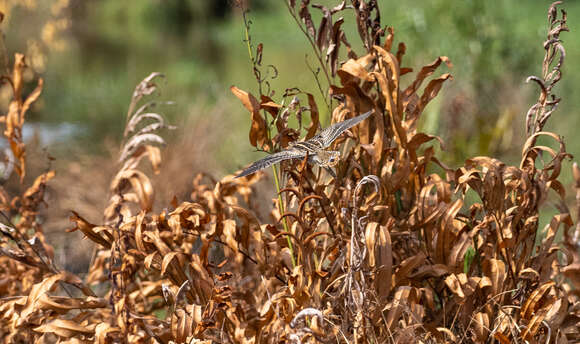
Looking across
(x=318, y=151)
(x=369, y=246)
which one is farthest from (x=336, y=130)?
(x=369, y=246)

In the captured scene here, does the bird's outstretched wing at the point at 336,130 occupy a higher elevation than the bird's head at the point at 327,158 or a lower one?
higher

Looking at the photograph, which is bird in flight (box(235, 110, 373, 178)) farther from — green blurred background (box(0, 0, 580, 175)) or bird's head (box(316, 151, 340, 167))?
green blurred background (box(0, 0, 580, 175))

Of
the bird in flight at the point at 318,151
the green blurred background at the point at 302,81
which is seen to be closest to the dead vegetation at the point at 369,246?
the bird in flight at the point at 318,151

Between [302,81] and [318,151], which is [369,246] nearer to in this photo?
[318,151]

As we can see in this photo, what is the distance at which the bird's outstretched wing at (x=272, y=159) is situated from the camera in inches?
40.9

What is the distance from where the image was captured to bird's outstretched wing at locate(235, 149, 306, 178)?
104 cm

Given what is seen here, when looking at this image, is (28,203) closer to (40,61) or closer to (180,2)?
(40,61)

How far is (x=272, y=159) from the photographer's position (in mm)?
1096

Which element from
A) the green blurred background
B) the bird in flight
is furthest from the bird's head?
the green blurred background

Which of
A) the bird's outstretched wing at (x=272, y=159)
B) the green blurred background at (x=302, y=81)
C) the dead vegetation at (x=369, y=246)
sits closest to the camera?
the bird's outstretched wing at (x=272, y=159)

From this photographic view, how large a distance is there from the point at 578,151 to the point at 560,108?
989mm

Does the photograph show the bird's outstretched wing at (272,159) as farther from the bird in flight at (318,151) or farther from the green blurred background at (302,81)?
the green blurred background at (302,81)

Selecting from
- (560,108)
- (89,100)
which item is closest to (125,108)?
(89,100)

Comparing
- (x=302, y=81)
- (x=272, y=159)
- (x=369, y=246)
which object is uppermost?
(x=302, y=81)
